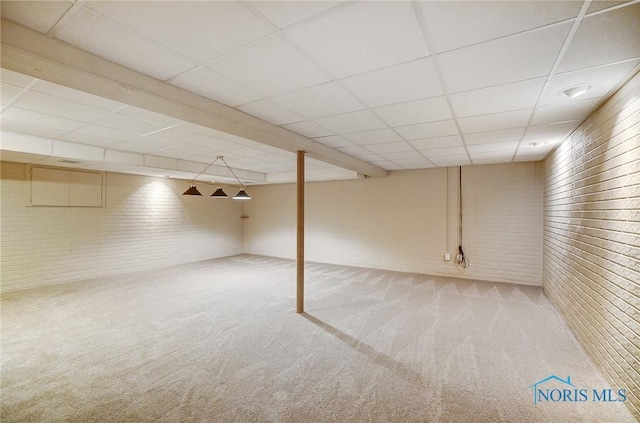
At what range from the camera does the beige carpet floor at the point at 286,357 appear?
2.12m

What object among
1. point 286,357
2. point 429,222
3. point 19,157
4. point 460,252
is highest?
point 19,157

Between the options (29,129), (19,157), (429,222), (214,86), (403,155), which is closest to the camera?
(214,86)

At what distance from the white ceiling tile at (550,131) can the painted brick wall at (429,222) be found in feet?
7.04

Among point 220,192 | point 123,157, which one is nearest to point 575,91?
point 220,192

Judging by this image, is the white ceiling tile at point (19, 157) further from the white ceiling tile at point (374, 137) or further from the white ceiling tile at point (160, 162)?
the white ceiling tile at point (374, 137)

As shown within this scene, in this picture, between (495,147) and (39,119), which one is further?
(495,147)

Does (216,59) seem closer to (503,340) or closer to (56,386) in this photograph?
(56,386)

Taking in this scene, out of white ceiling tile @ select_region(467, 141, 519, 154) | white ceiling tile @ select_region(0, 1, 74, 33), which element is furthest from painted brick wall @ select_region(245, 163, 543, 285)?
white ceiling tile @ select_region(0, 1, 74, 33)

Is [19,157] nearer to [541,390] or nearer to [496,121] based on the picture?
[496,121]

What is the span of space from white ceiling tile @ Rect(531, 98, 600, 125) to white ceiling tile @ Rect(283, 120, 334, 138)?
2348mm

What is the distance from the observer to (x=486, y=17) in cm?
150

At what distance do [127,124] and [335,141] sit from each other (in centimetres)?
276

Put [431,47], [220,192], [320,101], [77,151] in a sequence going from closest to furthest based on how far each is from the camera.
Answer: [431,47]
[320,101]
[77,151]
[220,192]

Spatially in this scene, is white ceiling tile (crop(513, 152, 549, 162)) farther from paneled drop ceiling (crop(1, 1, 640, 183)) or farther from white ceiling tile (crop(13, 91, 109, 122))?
white ceiling tile (crop(13, 91, 109, 122))
